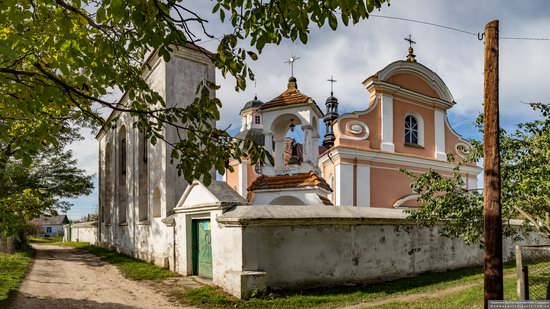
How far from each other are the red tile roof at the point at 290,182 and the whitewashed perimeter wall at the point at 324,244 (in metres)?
1.87

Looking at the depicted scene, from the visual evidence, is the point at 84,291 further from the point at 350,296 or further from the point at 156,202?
the point at 350,296

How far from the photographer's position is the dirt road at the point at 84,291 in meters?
9.33

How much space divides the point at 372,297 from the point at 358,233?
1873mm

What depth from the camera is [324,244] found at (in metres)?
10.6

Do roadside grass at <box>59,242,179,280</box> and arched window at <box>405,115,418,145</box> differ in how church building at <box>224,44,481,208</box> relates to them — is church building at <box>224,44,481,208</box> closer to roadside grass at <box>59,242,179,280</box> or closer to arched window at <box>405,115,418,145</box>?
arched window at <box>405,115,418,145</box>

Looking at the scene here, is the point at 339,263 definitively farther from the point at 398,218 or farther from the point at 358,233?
the point at 398,218

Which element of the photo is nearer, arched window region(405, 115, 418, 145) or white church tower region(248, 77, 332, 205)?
white church tower region(248, 77, 332, 205)

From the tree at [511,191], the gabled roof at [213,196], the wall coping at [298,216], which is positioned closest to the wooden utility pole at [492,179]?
the tree at [511,191]

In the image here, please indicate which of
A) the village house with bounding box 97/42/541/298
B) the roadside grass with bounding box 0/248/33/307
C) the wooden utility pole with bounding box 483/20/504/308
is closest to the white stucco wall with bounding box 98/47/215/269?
the village house with bounding box 97/42/541/298

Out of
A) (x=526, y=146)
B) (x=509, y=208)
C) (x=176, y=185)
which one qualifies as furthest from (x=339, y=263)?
(x=176, y=185)

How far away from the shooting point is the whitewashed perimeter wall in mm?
9875

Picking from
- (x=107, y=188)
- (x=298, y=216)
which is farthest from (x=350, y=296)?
(x=107, y=188)

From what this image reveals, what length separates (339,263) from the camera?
10.8 meters

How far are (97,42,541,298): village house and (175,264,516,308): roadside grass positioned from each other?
1.06ft
